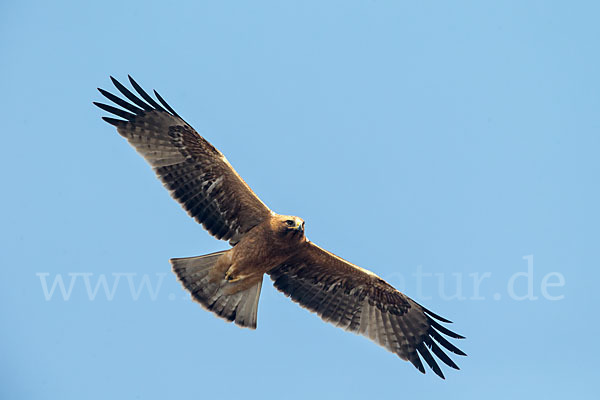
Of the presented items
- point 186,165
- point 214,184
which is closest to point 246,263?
point 214,184

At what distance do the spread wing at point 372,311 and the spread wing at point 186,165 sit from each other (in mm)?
908

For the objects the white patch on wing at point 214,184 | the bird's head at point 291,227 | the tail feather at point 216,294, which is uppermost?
the white patch on wing at point 214,184

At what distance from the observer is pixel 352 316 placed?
34.9ft

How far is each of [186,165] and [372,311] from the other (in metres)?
3.19

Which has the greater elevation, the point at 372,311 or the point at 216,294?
the point at 372,311

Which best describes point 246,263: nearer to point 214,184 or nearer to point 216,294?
point 216,294

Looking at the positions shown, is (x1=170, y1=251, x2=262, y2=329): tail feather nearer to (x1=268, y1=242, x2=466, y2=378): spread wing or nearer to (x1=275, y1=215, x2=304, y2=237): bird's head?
(x1=268, y1=242, x2=466, y2=378): spread wing

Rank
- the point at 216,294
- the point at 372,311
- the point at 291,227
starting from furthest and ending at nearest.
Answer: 1. the point at 372,311
2. the point at 216,294
3. the point at 291,227

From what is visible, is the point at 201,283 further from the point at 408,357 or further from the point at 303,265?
the point at 408,357

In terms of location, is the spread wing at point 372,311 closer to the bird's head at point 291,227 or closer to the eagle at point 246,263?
the eagle at point 246,263

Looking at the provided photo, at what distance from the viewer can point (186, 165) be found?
10148 mm

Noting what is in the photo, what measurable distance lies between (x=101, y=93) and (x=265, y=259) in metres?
3.04

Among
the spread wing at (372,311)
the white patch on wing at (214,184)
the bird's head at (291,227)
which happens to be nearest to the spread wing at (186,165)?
the white patch on wing at (214,184)

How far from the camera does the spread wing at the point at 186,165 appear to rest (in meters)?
10.1
